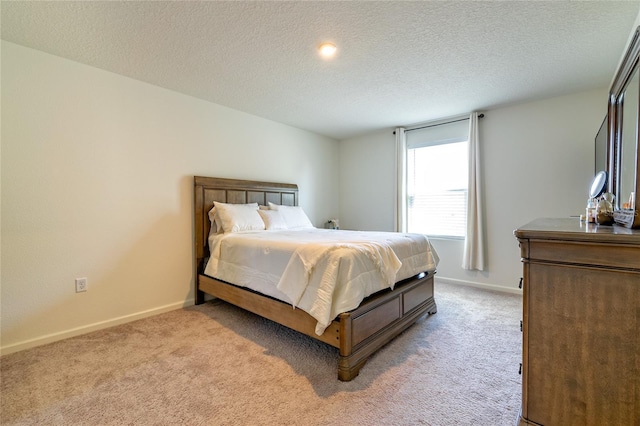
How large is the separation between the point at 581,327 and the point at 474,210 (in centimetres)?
288

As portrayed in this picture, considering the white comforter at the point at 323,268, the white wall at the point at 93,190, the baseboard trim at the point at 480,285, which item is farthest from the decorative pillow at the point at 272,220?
the baseboard trim at the point at 480,285

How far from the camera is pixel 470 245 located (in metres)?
3.76

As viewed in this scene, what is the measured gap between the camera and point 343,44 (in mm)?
2193

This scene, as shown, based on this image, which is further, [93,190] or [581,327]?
[93,190]

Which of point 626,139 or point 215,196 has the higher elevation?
point 626,139

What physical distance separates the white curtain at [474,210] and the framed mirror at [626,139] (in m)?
1.63

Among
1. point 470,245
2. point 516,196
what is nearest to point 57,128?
point 470,245

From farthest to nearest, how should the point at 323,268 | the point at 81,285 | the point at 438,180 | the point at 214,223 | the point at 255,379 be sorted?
1. the point at 438,180
2. the point at 214,223
3. the point at 81,285
4. the point at 323,268
5. the point at 255,379

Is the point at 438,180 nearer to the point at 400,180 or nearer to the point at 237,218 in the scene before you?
the point at 400,180

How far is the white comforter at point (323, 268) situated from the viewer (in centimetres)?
184

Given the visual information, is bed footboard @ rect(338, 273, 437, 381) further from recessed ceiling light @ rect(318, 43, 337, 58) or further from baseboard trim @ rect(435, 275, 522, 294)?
recessed ceiling light @ rect(318, 43, 337, 58)

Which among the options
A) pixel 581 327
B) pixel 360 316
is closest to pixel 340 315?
pixel 360 316

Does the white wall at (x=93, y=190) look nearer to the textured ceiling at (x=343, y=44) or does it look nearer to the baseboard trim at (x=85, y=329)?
the baseboard trim at (x=85, y=329)

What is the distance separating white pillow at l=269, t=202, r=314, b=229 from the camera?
145 inches
